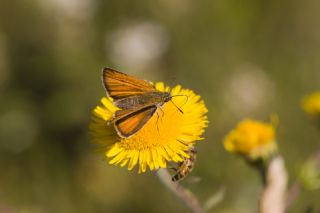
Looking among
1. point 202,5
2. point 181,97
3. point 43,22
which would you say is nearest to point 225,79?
point 202,5

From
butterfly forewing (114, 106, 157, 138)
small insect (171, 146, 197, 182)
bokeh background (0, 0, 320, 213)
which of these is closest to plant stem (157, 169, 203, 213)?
small insect (171, 146, 197, 182)

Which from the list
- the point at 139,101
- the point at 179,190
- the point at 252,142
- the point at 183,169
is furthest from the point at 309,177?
the point at 139,101

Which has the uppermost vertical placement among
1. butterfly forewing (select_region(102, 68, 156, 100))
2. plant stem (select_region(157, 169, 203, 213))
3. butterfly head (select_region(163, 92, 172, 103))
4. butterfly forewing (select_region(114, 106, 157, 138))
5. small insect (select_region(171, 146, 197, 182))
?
butterfly forewing (select_region(102, 68, 156, 100))

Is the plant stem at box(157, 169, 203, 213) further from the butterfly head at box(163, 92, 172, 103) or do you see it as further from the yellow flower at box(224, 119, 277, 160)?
the yellow flower at box(224, 119, 277, 160)

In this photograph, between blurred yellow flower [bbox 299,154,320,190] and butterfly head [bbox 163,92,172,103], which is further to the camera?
blurred yellow flower [bbox 299,154,320,190]

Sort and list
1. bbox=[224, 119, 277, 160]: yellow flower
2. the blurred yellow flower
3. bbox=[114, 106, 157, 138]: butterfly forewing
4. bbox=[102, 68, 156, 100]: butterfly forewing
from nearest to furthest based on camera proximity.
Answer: bbox=[114, 106, 157, 138]: butterfly forewing, bbox=[102, 68, 156, 100]: butterfly forewing, the blurred yellow flower, bbox=[224, 119, 277, 160]: yellow flower
